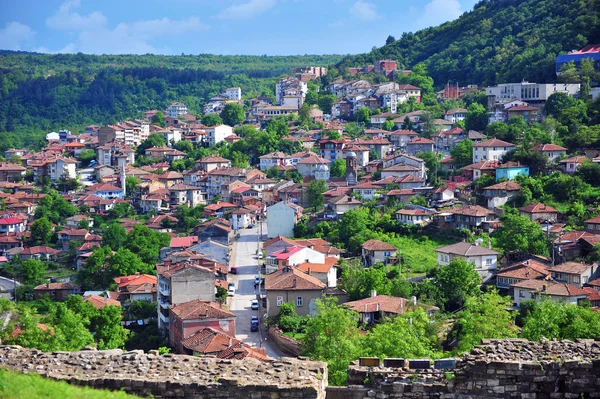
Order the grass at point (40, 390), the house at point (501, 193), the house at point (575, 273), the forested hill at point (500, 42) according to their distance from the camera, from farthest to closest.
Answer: the forested hill at point (500, 42)
the house at point (501, 193)
the house at point (575, 273)
the grass at point (40, 390)

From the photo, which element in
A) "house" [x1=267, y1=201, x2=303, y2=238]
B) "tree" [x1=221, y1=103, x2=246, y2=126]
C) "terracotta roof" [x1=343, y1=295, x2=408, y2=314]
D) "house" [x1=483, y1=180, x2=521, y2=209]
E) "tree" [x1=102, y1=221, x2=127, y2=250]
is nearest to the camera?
"terracotta roof" [x1=343, y1=295, x2=408, y2=314]

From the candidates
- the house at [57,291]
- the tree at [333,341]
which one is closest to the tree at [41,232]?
the house at [57,291]

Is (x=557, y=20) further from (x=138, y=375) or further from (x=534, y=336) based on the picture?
(x=138, y=375)

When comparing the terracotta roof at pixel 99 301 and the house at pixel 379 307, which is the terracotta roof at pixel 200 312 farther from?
the terracotta roof at pixel 99 301

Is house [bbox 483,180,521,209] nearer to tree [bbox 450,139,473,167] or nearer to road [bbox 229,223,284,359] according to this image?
tree [bbox 450,139,473,167]

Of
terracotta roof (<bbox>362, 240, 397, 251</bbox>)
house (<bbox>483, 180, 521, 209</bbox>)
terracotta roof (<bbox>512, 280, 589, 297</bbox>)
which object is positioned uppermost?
house (<bbox>483, 180, 521, 209</bbox>)

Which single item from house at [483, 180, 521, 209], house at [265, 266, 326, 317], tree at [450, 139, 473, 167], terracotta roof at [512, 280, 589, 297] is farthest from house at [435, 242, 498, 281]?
tree at [450, 139, 473, 167]
